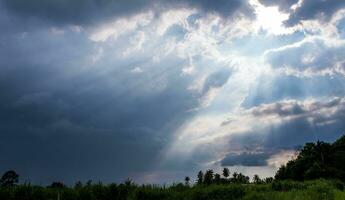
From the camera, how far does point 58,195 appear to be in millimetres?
18922

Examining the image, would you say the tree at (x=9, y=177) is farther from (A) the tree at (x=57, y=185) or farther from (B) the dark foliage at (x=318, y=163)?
(B) the dark foliage at (x=318, y=163)

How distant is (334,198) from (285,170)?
2390 inches

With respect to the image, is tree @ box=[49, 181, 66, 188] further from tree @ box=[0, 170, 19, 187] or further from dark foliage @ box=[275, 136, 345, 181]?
dark foliage @ box=[275, 136, 345, 181]

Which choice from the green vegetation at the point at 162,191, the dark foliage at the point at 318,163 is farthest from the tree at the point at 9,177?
the dark foliage at the point at 318,163

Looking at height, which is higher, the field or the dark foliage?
the dark foliage

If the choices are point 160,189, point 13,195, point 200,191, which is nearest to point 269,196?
point 200,191

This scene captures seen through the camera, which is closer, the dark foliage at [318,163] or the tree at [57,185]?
the tree at [57,185]

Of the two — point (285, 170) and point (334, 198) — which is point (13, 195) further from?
point (285, 170)

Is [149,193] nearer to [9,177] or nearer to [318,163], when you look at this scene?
[9,177]

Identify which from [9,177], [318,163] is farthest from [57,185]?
[318,163]

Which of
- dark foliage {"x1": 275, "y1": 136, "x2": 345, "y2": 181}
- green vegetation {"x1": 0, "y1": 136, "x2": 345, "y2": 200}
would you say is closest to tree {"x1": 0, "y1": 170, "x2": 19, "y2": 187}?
green vegetation {"x1": 0, "y1": 136, "x2": 345, "y2": 200}

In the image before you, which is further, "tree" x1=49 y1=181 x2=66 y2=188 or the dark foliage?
the dark foliage

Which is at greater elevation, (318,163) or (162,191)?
(318,163)

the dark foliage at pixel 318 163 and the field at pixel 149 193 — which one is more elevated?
the dark foliage at pixel 318 163
